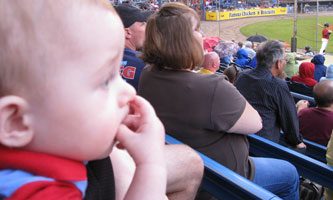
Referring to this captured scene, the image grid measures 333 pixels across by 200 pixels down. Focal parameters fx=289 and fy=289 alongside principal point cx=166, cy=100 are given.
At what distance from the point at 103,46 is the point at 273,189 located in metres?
1.43

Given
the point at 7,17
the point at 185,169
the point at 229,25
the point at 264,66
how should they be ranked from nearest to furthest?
1. the point at 7,17
2. the point at 185,169
3. the point at 264,66
4. the point at 229,25

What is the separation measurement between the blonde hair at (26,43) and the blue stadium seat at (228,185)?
90 centimetres

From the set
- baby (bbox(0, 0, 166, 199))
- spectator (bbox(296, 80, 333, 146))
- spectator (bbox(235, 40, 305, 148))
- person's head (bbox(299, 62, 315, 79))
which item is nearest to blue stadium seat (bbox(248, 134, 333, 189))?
spectator (bbox(235, 40, 305, 148))

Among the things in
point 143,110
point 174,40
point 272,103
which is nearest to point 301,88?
point 272,103

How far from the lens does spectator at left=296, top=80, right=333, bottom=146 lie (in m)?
2.73

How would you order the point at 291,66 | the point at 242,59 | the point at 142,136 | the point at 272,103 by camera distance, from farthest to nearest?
1. the point at 242,59
2. the point at 291,66
3. the point at 272,103
4. the point at 142,136

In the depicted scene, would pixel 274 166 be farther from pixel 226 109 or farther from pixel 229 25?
pixel 229 25

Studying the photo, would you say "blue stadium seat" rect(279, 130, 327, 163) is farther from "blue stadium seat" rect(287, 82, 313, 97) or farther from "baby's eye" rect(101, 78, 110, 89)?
"baby's eye" rect(101, 78, 110, 89)

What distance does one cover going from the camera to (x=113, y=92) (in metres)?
0.57

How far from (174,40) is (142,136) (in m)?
0.94

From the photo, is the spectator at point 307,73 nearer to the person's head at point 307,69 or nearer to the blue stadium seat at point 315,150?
the person's head at point 307,69

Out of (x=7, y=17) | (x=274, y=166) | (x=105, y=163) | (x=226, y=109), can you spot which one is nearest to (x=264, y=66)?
(x=274, y=166)

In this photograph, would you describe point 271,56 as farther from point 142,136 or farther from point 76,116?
point 76,116

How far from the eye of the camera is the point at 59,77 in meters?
0.50
